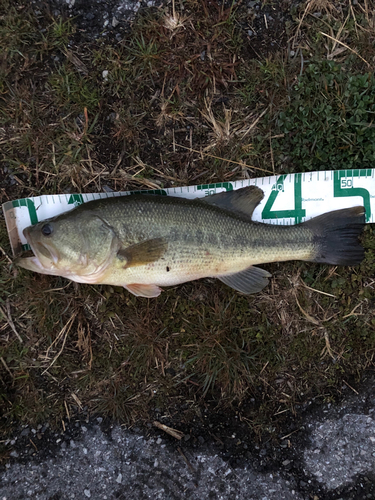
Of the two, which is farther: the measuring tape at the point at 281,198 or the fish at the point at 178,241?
the measuring tape at the point at 281,198

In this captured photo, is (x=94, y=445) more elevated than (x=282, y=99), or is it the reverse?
(x=282, y=99)

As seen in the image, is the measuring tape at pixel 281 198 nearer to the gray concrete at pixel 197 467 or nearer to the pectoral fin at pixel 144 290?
the pectoral fin at pixel 144 290

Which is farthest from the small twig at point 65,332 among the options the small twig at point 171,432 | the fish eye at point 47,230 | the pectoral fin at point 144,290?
the small twig at point 171,432

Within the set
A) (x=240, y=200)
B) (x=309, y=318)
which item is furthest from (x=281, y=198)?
(x=309, y=318)

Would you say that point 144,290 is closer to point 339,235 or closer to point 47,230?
point 47,230

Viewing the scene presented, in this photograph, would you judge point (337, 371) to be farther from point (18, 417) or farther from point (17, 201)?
point (17, 201)

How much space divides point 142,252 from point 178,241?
34cm

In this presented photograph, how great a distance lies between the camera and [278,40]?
363 cm

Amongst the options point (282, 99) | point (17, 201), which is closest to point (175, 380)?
point (17, 201)

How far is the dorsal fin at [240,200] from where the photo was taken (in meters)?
3.39

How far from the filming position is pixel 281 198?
11.9 ft

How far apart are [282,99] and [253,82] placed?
0.35 m

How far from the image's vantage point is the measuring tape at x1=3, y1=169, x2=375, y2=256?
3.55m

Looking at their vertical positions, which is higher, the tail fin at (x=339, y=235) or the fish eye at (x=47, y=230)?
the fish eye at (x=47, y=230)
